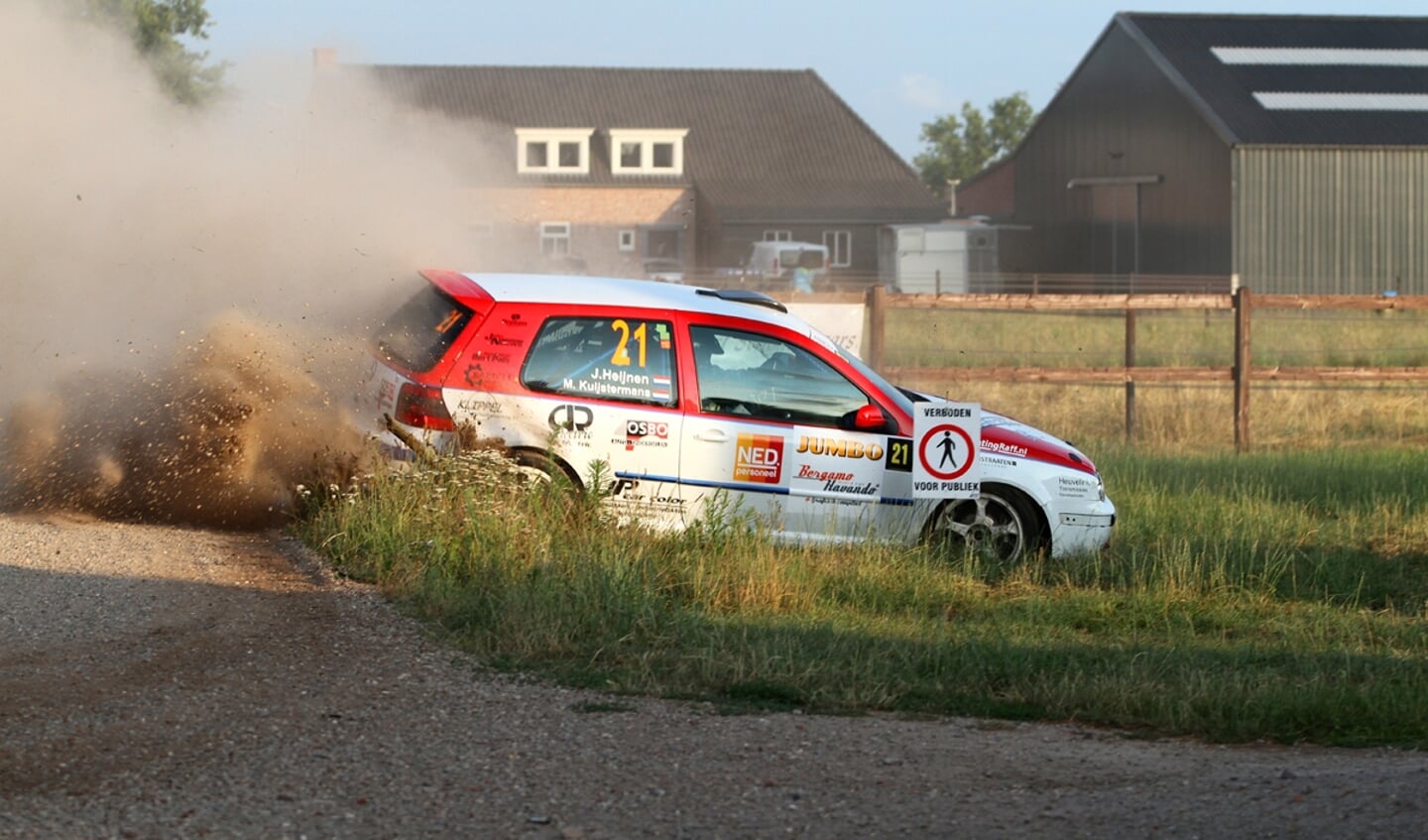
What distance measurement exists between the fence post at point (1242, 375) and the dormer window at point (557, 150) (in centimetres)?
4186

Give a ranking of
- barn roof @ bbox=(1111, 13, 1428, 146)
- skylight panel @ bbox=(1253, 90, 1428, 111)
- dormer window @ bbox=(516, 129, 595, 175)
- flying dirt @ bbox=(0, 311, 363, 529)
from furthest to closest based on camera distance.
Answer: dormer window @ bbox=(516, 129, 595, 175) → skylight panel @ bbox=(1253, 90, 1428, 111) → barn roof @ bbox=(1111, 13, 1428, 146) → flying dirt @ bbox=(0, 311, 363, 529)

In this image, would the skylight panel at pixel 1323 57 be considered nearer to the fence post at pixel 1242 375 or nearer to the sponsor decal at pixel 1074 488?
the fence post at pixel 1242 375

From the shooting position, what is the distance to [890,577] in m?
8.70

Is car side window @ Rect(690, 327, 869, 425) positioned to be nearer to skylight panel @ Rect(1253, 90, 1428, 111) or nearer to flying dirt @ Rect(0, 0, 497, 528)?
A: flying dirt @ Rect(0, 0, 497, 528)

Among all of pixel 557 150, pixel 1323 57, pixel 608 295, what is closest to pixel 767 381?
pixel 608 295

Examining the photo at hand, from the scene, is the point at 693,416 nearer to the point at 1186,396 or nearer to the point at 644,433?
the point at 644,433

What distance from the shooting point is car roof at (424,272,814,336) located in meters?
9.55

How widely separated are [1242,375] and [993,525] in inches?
305

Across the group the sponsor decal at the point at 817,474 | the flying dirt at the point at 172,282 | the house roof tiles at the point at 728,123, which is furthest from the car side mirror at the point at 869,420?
the house roof tiles at the point at 728,123

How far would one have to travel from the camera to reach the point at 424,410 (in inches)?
362

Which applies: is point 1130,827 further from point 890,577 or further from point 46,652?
point 46,652

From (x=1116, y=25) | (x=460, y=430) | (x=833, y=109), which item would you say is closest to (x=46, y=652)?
(x=460, y=430)

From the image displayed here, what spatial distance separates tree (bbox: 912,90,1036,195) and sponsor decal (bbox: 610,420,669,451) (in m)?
106

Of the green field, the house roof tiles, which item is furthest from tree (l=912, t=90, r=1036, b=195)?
the green field
